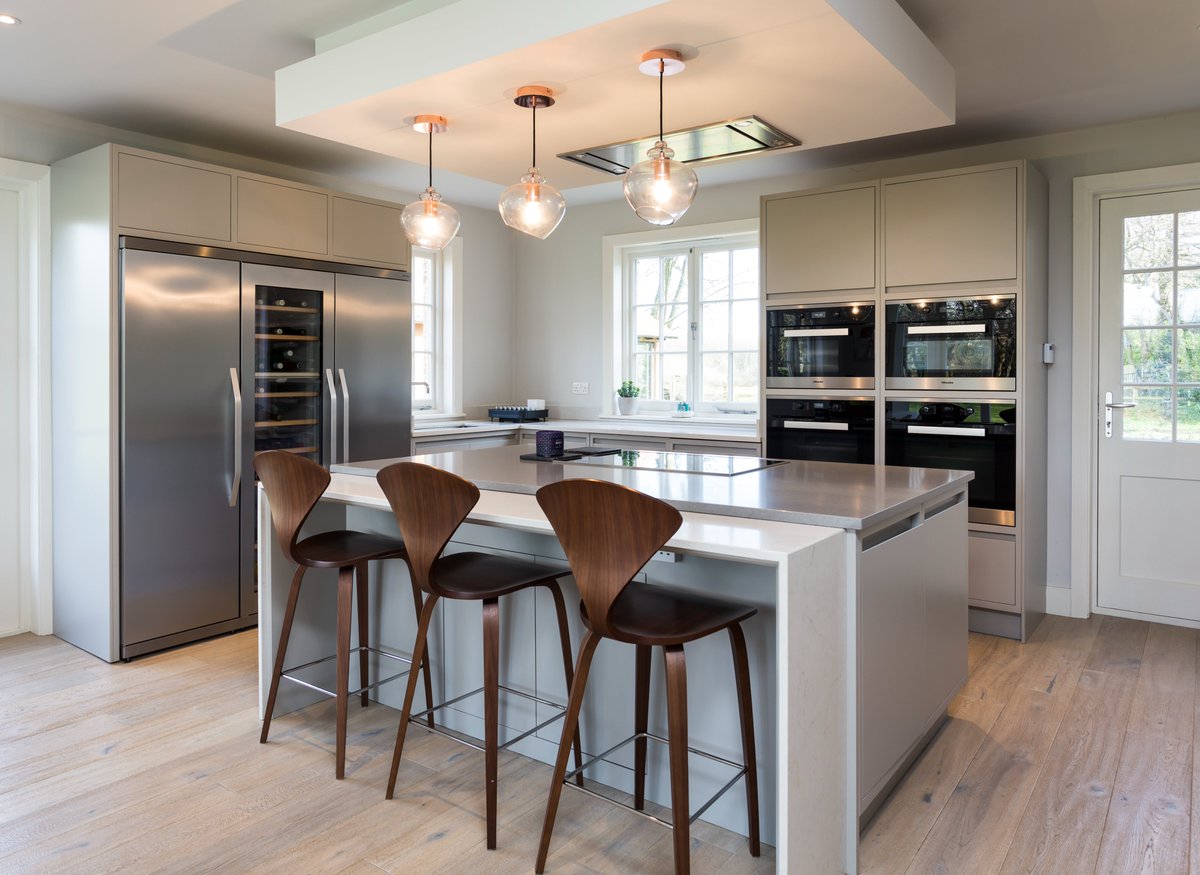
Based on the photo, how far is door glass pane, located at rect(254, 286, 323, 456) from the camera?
402 centimetres

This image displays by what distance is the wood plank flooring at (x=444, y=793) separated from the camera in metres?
2.10

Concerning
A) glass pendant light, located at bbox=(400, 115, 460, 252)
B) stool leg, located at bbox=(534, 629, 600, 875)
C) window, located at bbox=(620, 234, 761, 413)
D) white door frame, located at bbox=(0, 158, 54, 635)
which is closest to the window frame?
window, located at bbox=(620, 234, 761, 413)

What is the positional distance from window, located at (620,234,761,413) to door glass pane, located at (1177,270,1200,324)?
2.13m

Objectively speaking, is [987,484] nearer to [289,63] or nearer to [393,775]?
[393,775]

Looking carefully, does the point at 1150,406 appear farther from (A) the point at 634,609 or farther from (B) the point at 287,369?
(B) the point at 287,369

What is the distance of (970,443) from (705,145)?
1892 millimetres

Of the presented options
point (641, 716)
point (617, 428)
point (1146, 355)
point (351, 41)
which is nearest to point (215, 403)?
point (351, 41)

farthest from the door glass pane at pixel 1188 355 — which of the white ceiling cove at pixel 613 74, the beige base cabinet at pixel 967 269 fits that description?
the white ceiling cove at pixel 613 74

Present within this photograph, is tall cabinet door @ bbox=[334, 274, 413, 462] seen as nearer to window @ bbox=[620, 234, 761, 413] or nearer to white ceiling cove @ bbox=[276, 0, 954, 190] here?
white ceiling cove @ bbox=[276, 0, 954, 190]

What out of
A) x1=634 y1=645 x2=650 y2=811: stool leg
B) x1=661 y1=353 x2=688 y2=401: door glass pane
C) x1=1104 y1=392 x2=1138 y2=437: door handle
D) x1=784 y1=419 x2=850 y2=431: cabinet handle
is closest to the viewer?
x1=634 y1=645 x2=650 y2=811: stool leg

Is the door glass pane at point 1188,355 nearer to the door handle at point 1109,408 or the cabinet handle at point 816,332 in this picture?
the door handle at point 1109,408

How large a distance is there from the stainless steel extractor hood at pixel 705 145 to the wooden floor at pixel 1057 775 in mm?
2196

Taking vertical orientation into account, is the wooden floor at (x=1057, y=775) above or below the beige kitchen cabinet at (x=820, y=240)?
below

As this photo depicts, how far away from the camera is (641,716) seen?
2285 mm
